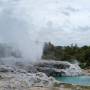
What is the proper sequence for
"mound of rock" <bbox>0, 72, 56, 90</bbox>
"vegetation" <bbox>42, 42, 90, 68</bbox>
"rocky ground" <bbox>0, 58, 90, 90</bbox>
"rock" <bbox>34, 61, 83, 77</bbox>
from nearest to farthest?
"mound of rock" <bbox>0, 72, 56, 90</bbox>, "rocky ground" <bbox>0, 58, 90, 90</bbox>, "rock" <bbox>34, 61, 83, 77</bbox>, "vegetation" <bbox>42, 42, 90, 68</bbox>

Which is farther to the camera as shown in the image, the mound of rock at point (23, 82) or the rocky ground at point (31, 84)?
the rocky ground at point (31, 84)

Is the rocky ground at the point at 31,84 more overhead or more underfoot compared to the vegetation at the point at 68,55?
more underfoot

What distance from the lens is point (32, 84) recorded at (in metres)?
47.1

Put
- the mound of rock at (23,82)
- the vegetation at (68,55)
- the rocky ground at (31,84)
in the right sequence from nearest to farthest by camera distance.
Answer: the mound of rock at (23,82) < the rocky ground at (31,84) < the vegetation at (68,55)

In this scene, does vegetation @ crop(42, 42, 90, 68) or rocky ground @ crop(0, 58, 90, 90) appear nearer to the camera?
rocky ground @ crop(0, 58, 90, 90)

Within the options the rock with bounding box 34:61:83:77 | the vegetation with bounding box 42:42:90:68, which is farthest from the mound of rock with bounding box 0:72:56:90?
the vegetation with bounding box 42:42:90:68

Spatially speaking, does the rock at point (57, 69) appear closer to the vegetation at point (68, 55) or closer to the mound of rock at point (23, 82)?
the vegetation at point (68, 55)

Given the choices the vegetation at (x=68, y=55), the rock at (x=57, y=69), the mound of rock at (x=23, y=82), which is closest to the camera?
the mound of rock at (x=23, y=82)

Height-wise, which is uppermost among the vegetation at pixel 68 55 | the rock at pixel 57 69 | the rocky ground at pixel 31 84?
the vegetation at pixel 68 55

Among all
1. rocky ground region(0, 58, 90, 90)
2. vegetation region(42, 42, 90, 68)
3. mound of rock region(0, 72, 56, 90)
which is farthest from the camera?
vegetation region(42, 42, 90, 68)

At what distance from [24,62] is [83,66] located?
77.9 ft

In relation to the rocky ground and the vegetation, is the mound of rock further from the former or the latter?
the vegetation

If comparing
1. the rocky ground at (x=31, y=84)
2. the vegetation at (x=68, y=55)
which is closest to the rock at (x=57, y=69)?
the vegetation at (x=68, y=55)

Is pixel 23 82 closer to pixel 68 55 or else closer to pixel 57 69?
pixel 57 69
